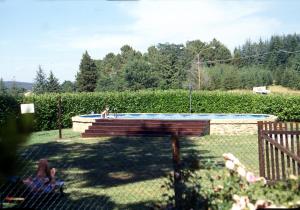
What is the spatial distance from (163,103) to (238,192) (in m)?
23.6

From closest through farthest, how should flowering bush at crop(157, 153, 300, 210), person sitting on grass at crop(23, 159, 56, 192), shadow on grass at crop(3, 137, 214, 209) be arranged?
flowering bush at crop(157, 153, 300, 210) < person sitting on grass at crop(23, 159, 56, 192) < shadow on grass at crop(3, 137, 214, 209)

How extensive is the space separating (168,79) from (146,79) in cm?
475

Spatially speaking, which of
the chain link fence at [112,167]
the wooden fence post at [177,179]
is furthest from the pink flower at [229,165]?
the chain link fence at [112,167]

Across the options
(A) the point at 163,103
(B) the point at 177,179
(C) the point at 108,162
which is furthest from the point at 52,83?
(B) the point at 177,179

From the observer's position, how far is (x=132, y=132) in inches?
827

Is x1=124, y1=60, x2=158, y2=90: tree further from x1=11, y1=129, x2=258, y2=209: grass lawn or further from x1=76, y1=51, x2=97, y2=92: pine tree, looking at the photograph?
x1=11, y1=129, x2=258, y2=209: grass lawn

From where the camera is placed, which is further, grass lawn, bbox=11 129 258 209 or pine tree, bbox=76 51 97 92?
pine tree, bbox=76 51 97 92

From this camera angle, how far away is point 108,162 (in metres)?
13.2

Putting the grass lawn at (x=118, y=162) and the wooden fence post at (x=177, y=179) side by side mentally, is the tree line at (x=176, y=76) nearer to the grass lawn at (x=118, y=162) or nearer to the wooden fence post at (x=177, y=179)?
the grass lawn at (x=118, y=162)

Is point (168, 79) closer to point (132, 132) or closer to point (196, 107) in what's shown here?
point (196, 107)

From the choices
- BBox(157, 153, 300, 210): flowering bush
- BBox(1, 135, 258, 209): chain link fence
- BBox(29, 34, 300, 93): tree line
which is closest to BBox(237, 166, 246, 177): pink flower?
BBox(157, 153, 300, 210): flowering bush

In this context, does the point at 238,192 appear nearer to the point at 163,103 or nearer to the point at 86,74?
the point at 163,103

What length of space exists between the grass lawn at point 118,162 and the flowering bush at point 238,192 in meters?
0.87

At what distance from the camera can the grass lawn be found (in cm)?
859
